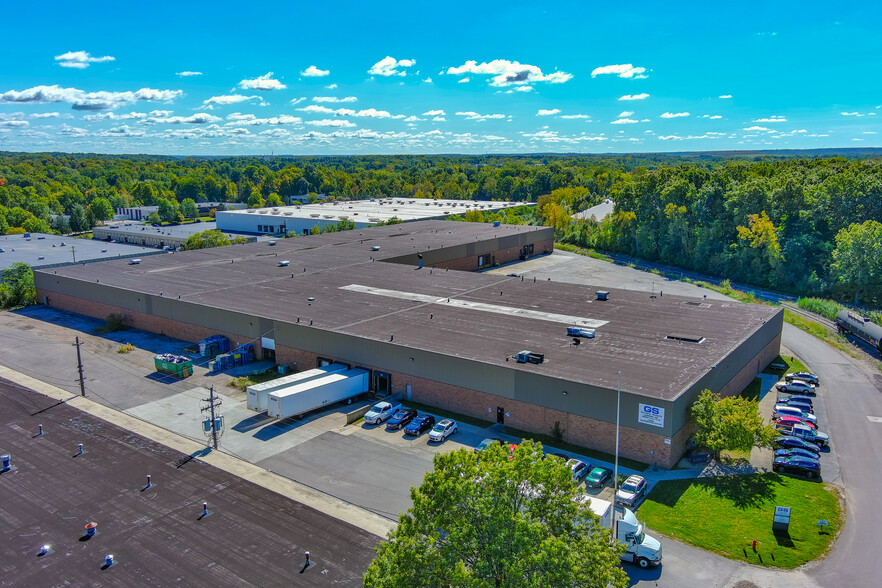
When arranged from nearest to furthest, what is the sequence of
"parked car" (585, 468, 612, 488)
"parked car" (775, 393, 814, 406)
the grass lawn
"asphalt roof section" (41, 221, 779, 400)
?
1. the grass lawn
2. "parked car" (585, 468, 612, 488)
3. "asphalt roof section" (41, 221, 779, 400)
4. "parked car" (775, 393, 814, 406)

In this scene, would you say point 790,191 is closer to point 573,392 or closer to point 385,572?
point 573,392

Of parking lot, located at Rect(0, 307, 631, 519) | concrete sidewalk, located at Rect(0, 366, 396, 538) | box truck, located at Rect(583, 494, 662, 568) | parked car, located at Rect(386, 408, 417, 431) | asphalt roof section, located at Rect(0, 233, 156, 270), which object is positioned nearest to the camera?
box truck, located at Rect(583, 494, 662, 568)

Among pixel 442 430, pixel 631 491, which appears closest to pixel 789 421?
pixel 631 491

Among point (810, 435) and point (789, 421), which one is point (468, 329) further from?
point (810, 435)

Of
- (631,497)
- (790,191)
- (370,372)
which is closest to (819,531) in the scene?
(631,497)

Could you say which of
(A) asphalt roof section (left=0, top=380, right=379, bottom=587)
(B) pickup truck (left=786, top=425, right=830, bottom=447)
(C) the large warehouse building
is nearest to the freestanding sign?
(C) the large warehouse building

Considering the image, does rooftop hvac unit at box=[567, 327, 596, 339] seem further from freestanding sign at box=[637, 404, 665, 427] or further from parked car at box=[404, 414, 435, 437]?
parked car at box=[404, 414, 435, 437]
